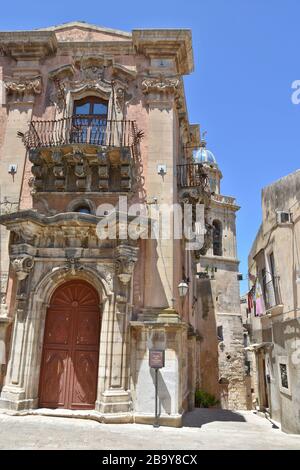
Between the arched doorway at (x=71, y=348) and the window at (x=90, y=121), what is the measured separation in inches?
182

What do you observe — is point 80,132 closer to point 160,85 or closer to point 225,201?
point 160,85

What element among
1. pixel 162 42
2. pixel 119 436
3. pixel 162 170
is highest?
pixel 162 42

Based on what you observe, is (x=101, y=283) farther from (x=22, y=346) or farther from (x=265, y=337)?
(x=265, y=337)

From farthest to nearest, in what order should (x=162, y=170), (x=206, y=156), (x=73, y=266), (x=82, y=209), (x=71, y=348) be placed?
(x=206, y=156)
(x=162, y=170)
(x=82, y=209)
(x=73, y=266)
(x=71, y=348)

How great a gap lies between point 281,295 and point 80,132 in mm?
7985

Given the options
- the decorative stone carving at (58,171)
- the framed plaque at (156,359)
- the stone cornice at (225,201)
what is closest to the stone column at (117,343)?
the framed plaque at (156,359)

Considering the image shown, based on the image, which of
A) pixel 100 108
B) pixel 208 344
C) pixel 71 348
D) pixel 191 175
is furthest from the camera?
pixel 208 344

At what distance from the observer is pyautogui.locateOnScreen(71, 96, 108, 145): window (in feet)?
37.9

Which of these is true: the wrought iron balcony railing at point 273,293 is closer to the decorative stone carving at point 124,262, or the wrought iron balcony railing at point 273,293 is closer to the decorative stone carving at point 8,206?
the decorative stone carving at point 124,262

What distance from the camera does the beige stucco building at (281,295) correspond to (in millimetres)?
Result: 9492

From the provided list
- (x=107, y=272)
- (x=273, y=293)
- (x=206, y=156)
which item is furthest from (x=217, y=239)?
(x=107, y=272)

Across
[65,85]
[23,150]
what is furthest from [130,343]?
[65,85]

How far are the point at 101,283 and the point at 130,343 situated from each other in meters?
1.72

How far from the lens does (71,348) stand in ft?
31.5
